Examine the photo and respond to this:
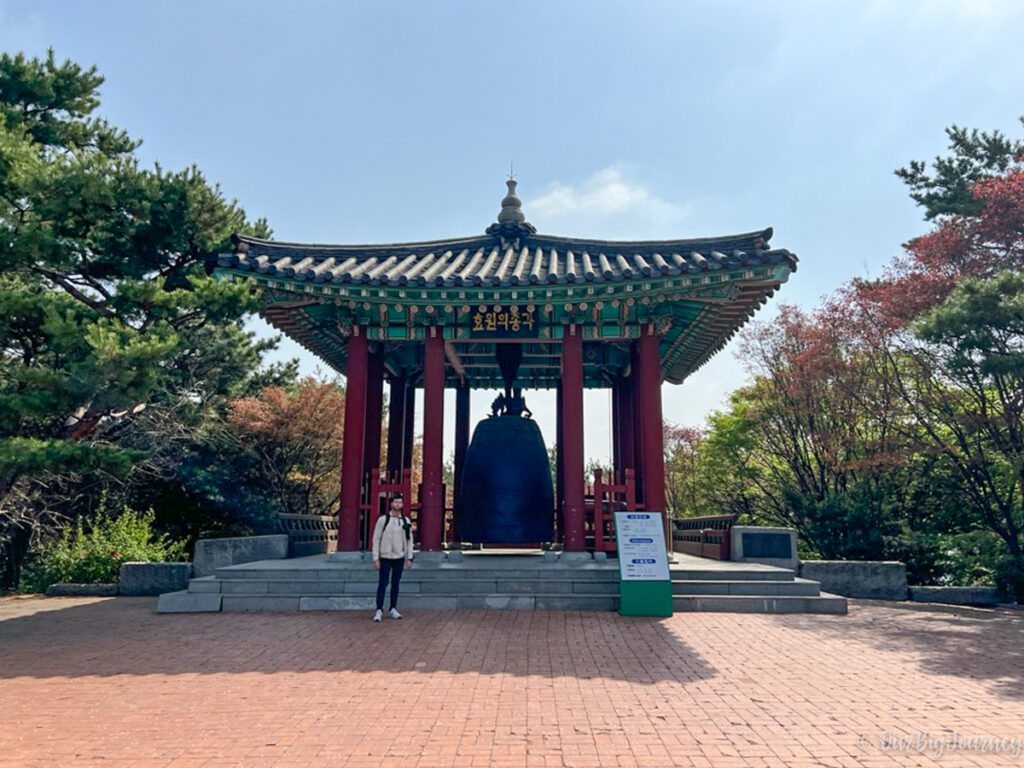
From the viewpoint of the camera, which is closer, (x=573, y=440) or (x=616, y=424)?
(x=573, y=440)

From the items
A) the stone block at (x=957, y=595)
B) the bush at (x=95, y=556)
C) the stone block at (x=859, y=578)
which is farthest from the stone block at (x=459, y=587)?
the stone block at (x=957, y=595)

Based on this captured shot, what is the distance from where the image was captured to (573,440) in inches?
412

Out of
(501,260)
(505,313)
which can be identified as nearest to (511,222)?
(501,260)

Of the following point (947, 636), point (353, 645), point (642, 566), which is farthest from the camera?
point (642, 566)

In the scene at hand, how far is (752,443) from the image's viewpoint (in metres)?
20.1

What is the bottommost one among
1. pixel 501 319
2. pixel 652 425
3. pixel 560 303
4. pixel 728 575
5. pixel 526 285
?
pixel 728 575

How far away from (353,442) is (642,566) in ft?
16.2

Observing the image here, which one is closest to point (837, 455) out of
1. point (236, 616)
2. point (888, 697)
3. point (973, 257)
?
point (973, 257)

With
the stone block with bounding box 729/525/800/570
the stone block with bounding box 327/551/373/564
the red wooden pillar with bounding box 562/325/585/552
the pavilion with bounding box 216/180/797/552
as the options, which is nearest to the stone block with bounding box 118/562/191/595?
the stone block with bounding box 327/551/373/564

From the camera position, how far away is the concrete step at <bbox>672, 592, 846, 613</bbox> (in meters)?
9.17

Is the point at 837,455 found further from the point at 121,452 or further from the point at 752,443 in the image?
the point at 121,452

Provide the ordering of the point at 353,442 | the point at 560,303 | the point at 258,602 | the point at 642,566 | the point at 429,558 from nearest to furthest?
the point at 642,566, the point at 258,602, the point at 429,558, the point at 560,303, the point at 353,442

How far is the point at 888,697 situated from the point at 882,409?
12.1 meters

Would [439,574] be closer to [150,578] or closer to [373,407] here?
[373,407]
